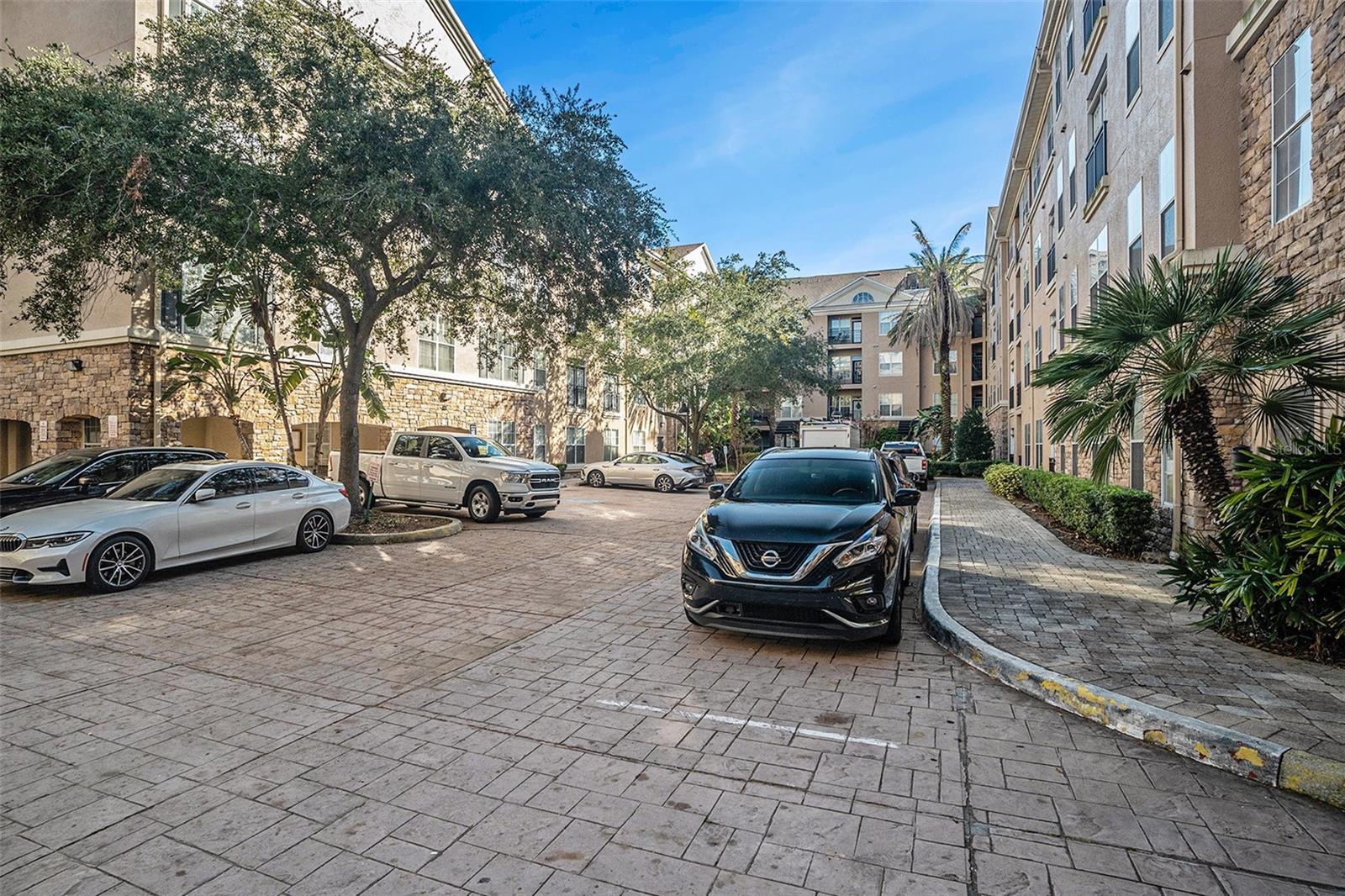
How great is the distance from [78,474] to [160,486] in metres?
3.27

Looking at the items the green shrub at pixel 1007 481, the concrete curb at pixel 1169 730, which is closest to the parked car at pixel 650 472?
the green shrub at pixel 1007 481

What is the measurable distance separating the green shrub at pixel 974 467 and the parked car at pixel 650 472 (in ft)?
46.3

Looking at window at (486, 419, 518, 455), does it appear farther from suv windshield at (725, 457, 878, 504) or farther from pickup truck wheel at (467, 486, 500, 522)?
suv windshield at (725, 457, 878, 504)

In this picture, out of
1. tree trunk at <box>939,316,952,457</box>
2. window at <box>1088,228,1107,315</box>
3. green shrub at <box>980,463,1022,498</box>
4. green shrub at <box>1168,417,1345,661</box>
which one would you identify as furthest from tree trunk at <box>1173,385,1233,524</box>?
tree trunk at <box>939,316,952,457</box>

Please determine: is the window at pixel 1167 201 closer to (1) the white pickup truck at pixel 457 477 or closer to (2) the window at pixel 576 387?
(1) the white pickup truck at pixel 457 477

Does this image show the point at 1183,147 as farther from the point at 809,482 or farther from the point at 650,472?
the point at 650,472

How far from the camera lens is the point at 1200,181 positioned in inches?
341

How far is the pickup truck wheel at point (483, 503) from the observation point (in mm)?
14461

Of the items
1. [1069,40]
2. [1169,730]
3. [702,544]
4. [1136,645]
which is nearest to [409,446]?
[702,544]

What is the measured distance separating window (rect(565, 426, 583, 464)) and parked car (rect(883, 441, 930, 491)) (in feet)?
47.1

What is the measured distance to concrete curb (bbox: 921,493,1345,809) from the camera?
11.2 ft

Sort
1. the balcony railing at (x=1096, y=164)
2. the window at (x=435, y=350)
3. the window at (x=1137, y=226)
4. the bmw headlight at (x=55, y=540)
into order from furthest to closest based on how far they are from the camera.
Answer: the window at (x=435, y=350)
the balcony railing at (x=1096, y=164)
the window at (x=1137, y=226)
the bmw headlight at (x=55, y=540)

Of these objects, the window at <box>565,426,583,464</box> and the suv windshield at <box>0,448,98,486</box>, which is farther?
the window at <box>565,426,583,464</box>

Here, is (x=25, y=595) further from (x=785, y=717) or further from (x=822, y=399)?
(x=822, y=399)
